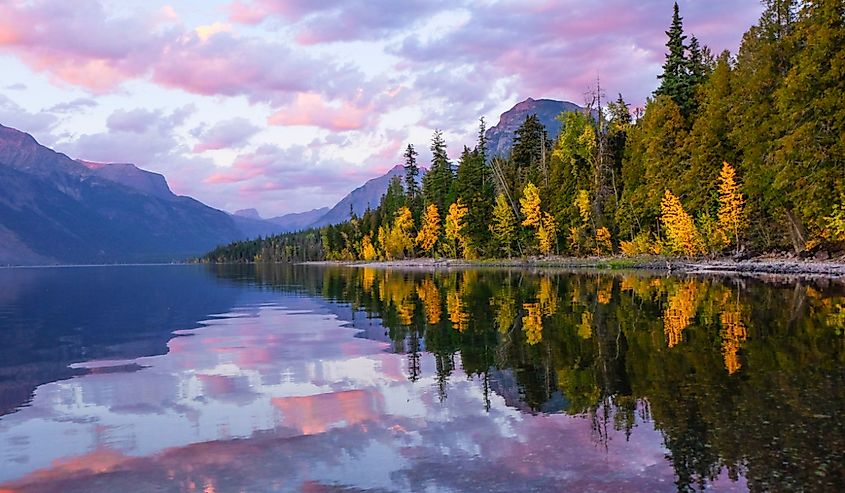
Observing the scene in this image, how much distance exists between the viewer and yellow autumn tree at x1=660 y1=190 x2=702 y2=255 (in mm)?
63250

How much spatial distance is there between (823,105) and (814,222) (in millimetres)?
8889

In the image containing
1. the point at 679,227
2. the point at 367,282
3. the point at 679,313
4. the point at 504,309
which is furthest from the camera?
the point at 367,282

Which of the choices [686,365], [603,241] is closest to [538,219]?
[603,241]

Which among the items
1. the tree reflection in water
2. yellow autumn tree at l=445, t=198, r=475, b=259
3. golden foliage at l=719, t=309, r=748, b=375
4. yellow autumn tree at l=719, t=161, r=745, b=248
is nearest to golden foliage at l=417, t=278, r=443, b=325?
the tree reflection in water

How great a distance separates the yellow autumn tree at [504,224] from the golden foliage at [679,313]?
200ft

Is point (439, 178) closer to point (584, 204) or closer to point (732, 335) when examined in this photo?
point (584, 204)

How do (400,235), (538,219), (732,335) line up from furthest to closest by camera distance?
(400,235) → (538,219) → (732,335)

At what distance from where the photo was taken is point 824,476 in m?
8.35

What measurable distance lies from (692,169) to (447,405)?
5836cm

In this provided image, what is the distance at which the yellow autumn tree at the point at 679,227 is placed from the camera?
6325 centimetres

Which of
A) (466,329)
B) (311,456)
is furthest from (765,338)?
(311,456)

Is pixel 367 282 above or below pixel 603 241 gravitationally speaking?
below

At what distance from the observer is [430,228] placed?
4820 inches

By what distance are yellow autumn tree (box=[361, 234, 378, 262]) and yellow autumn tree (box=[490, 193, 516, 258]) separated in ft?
194
